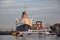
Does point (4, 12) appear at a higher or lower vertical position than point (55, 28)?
higher

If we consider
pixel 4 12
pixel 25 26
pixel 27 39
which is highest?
pixel 4 12

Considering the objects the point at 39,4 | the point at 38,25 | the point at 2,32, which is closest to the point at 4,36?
the point at 2,32

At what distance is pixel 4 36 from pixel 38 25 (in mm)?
785

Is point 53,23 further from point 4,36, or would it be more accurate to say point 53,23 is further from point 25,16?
point 4,36

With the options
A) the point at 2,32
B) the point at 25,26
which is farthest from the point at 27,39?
the point at 2,32

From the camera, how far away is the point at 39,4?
392cm

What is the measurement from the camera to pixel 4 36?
154 inches

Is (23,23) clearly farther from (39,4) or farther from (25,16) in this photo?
(39,4)

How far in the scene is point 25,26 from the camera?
397 cm

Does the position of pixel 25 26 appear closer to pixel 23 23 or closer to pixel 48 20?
pixel 23 23

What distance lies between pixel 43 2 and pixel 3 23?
99 cm

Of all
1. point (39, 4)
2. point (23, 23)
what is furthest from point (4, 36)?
point (39, 4)

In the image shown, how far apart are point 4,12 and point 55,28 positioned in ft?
3.85

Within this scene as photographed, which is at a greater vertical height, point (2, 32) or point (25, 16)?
point (25, 16)
